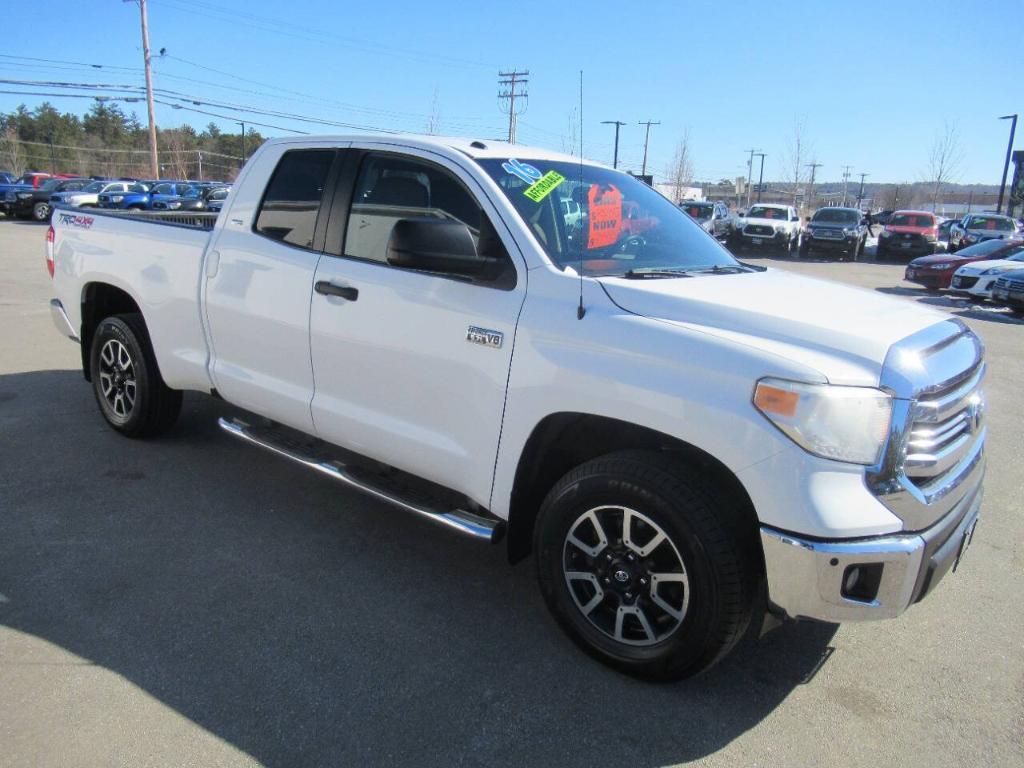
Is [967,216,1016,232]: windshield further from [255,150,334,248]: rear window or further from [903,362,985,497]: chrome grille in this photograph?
[255,150,334,248]: rear window

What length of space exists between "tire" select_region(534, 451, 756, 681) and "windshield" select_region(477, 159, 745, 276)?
913 millimetres

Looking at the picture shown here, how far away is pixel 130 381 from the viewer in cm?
495

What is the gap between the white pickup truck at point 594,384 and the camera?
2395mm

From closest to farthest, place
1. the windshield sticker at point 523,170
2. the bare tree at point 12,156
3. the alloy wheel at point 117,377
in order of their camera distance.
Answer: the windshield sticker at point 523,170 → the alloy wheel at point 117,377 → the bare tree at point 12,156

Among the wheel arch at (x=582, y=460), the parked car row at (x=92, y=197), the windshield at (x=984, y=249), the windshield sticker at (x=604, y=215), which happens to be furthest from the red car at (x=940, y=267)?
the parked car row at (x=92, y=197)

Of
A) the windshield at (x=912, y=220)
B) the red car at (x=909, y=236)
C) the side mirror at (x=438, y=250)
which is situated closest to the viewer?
the side mirror at (x=438, y=250)

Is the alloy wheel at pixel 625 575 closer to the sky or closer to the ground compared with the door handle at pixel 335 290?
closer to the ground

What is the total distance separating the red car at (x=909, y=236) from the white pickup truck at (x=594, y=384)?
2727cm

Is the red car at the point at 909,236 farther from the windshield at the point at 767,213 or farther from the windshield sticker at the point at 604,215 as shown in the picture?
the windshield sticker at the point at 604,215

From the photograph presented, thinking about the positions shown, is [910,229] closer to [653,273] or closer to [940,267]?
[940,267]

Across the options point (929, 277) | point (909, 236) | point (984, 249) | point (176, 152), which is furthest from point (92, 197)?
point (176, 152)

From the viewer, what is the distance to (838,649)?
3164 millimetres

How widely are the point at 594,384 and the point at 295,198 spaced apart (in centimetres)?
208

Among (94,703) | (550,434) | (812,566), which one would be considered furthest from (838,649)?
(94,703)
